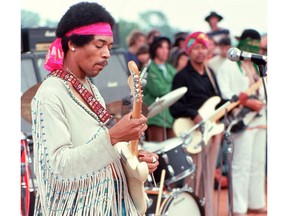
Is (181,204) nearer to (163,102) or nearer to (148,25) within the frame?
(163,102)

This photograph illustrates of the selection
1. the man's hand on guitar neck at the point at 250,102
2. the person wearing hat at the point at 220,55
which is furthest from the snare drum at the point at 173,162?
the person wearing hat at the point at 220,55

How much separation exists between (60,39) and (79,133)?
0.42m

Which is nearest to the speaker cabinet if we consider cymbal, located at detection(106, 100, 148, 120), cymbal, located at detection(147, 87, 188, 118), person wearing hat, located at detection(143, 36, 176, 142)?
person wearing hat, located at detection(143, 36, 176, 142)

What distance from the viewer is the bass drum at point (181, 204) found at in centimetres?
612

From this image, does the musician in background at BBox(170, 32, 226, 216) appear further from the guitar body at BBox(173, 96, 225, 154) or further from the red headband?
the red headband

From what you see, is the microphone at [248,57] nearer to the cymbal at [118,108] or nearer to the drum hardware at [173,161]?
the cymbal at [118,108]

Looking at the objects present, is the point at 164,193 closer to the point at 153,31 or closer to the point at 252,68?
the point at 252,68

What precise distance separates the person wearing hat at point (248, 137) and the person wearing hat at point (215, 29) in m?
1.21

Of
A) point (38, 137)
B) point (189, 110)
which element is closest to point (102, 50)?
point (38, 137)

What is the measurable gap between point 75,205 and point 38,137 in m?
0.30

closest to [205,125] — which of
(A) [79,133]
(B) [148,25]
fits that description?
(B) [148,25]

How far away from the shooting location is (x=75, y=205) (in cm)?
336
